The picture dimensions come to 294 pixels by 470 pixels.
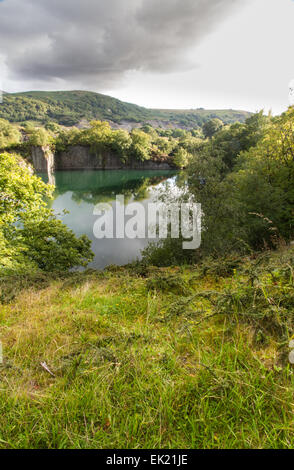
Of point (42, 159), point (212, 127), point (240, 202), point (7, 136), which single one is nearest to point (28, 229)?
point (240, 202)

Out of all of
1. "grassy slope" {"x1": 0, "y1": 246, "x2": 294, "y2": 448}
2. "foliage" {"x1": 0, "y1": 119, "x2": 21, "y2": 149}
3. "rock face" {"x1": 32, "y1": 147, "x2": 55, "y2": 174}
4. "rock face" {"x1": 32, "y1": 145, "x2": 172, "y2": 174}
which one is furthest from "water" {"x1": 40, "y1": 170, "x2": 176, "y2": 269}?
"rock face" {"x1": 32, "y1": 145, "x2": 172, "y2": 174}

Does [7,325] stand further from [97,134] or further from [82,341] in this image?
[97,134]

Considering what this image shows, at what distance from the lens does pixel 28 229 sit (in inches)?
416

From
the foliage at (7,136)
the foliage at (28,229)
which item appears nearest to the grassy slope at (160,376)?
the foliage at (28,229)

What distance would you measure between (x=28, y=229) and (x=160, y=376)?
10.5 meters

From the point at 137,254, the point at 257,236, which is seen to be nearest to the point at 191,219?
the point at 257,236

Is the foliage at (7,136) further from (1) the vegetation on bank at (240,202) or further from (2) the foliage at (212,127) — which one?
(2) the foliage at (212,127)

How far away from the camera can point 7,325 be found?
12.5 ft

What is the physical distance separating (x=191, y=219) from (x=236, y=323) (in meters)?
10.7

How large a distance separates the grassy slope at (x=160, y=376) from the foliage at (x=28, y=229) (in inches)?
273

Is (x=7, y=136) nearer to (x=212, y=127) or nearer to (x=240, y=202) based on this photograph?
(x=240, y=202)

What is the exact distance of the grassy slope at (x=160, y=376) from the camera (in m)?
1.70

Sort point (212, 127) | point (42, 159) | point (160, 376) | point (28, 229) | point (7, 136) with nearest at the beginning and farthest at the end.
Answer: point (160, 376)
point (28, 229)
point (7, 136)
point (42, 159)
point (212, 127)

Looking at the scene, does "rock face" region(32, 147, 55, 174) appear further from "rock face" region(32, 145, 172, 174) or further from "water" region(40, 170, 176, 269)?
"water" region(40, 170, 176, 269)
